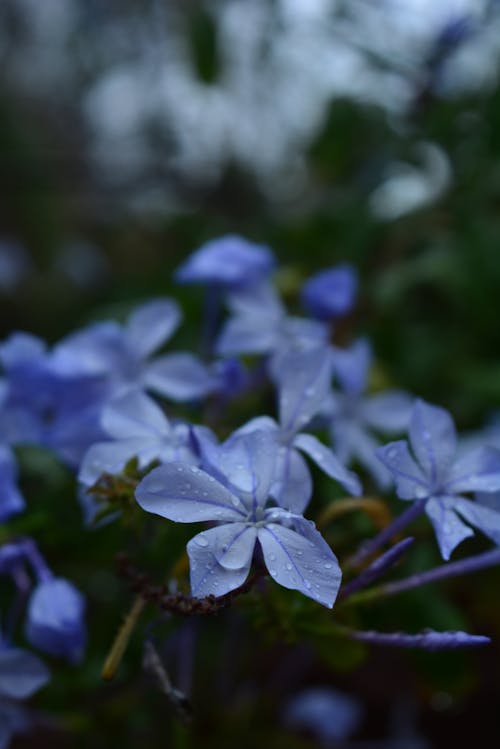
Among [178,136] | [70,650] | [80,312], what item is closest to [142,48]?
[178,136]

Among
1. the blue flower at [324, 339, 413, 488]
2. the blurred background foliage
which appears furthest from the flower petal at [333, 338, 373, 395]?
the blurred background foliage

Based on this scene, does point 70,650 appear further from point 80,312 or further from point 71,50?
point 71,50

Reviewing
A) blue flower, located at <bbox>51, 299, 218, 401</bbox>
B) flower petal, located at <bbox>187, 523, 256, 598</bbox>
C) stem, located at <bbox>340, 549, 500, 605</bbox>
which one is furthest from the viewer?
blue flower, located at <bbox>51, 299, 218, 401</bbox>

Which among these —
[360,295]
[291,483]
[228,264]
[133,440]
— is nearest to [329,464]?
[291,483]

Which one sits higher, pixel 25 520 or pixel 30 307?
pixel 30 307

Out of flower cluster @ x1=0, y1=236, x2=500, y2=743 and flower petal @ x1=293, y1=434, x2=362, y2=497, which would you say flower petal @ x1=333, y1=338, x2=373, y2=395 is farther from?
flower petal @ x1=293, y1=434, x2=362, y2=497

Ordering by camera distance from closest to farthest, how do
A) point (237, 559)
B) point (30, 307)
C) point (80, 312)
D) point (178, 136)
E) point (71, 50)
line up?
point (237, 559), point (80, 312), point (30, 307), point (178, 136), point (71, 50)

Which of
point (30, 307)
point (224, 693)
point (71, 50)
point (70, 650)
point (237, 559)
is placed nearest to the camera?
point (237, 559)

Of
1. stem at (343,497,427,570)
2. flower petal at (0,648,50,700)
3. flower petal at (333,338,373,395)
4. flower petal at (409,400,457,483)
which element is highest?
flower petal at (333,338,373,395)

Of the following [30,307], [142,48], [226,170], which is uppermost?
[142,48]
